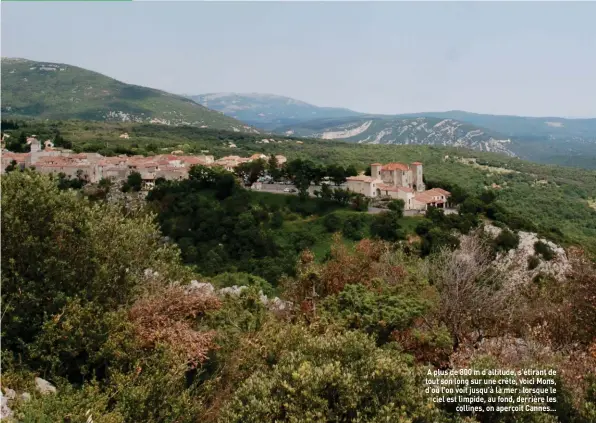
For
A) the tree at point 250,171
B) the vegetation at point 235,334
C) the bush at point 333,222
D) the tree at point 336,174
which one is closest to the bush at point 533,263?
the bush at point 333,222

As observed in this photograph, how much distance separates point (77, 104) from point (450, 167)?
14522 centimetres

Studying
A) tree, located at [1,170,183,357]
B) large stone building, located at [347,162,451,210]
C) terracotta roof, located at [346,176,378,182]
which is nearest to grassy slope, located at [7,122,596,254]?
large stone building, located at [347,162,451,210]

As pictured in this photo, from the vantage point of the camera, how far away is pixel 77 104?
174m

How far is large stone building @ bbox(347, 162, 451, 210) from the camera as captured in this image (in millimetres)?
48031

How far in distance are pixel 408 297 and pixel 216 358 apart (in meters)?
4.97

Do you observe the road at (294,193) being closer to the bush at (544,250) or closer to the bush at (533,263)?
the bush at (544,250)

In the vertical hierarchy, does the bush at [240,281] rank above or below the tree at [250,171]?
below

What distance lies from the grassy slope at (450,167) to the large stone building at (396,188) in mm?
13095

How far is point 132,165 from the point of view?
5269cm

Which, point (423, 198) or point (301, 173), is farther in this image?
point (423, 198)

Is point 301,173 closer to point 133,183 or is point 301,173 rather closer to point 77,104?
point 133,183

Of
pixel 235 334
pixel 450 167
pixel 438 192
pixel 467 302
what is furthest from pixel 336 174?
pixel 450 167

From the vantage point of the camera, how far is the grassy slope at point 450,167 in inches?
2505

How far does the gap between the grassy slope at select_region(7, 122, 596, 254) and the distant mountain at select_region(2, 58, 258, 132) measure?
192 ft
